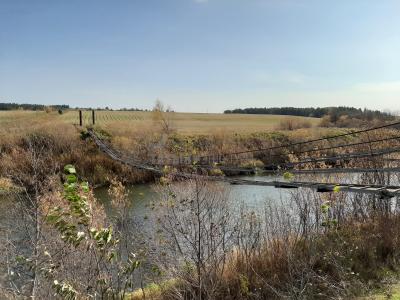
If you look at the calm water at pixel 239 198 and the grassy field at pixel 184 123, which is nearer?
the calm water at pixel 239 198

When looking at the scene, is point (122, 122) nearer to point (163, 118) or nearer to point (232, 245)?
point (163, 118)

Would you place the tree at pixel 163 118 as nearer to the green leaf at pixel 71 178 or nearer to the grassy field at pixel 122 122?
the grassy field at pixel 122 122

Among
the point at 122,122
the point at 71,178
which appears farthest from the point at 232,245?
the point at 122,122

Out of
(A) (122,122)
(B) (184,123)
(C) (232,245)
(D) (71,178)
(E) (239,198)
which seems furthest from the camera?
(B) (184,123)

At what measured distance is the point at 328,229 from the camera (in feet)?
42.1

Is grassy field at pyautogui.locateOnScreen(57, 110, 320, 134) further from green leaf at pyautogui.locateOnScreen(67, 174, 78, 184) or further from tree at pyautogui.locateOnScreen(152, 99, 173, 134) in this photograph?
green leaf at pyautogui.locateOnScreen(67, 174, 78, 184)

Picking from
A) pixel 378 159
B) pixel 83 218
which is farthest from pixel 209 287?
pixel 378 159

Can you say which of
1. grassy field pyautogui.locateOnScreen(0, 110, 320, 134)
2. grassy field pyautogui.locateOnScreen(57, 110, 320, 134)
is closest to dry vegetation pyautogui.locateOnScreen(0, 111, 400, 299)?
grassy field pyautogui.locateOnScreen(0, 110, 320, 134)

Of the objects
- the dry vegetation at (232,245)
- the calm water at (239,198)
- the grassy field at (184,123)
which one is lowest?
the calm water at (239,198)

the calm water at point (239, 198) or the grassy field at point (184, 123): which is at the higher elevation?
the grassy field at point (184, 123)

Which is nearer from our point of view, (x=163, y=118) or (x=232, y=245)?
(x=232, y=245)

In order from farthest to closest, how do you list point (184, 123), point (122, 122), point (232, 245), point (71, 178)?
point (184, 123), point (122, 122), point (232, 245), point (71, 178)

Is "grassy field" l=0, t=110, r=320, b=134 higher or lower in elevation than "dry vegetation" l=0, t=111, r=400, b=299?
higher

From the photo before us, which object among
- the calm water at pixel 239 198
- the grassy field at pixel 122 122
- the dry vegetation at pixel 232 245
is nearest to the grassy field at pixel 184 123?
the grassy field at pixel 122 122
